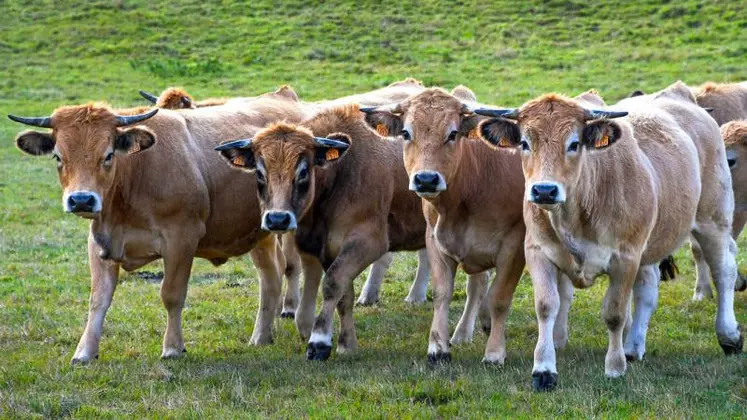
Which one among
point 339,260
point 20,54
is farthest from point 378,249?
point 20,54

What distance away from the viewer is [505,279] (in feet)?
33.0

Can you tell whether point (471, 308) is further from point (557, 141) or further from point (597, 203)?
point (557, 141)

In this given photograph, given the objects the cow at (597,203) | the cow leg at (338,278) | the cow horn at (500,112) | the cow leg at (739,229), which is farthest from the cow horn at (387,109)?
the cow leg at (739,229)

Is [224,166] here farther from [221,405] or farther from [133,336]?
[221,405]

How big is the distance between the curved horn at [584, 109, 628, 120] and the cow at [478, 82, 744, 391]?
12 millimetres

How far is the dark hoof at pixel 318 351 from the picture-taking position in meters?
10.1

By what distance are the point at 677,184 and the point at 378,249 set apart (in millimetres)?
2745

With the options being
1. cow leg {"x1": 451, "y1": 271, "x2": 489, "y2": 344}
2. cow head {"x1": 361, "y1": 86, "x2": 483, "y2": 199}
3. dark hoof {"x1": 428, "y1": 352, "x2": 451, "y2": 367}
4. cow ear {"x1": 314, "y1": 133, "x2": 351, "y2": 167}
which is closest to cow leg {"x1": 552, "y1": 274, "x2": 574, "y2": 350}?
cow leg {"x1": 451, "y1": 271, "x2": 489, "y2": 344}

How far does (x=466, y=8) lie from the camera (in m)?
48.7

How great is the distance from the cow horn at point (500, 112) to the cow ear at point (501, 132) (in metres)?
0.04

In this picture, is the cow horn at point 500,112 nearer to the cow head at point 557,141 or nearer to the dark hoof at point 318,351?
the cow head at point 557,141

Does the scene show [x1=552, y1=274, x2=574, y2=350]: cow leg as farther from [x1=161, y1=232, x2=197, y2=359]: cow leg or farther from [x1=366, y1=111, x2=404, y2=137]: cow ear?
[x1=161, y1=232, x2=197, y2=359]: cow leg

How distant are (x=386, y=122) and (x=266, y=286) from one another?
2.69 meters

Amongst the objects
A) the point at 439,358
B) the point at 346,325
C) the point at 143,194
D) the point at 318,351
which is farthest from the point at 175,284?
the point at 439,358
